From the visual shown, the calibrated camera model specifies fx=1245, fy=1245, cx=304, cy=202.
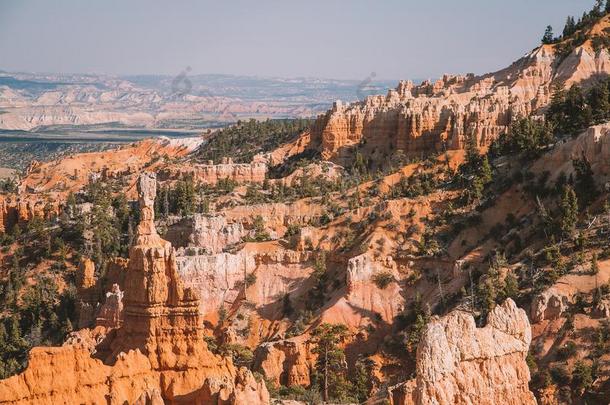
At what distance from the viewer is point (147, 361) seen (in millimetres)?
47500

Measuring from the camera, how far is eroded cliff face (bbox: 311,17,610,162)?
105938 mm

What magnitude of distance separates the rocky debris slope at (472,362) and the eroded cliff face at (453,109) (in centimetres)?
6453

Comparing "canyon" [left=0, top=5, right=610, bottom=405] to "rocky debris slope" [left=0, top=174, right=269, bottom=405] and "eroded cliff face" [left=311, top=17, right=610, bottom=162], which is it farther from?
"eroded cliff face" [left=311, top=17, right=610, bottom=162]

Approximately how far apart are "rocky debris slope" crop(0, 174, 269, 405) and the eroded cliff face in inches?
2151

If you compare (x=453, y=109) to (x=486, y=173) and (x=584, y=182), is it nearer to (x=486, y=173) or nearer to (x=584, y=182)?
(x=486, y=173)

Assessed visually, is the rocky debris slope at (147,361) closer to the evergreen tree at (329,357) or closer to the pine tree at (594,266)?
the evergreen tree at (329,357)

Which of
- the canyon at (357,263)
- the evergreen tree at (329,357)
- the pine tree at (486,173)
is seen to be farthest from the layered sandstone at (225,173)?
the evergreen tree at (329,357)

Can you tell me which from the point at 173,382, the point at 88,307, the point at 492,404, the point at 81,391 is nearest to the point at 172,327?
the point at 173,382

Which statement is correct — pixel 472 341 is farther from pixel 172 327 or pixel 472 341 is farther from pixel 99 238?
pixel 99 238

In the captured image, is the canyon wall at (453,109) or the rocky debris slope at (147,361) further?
the canyon wall at (453,109)

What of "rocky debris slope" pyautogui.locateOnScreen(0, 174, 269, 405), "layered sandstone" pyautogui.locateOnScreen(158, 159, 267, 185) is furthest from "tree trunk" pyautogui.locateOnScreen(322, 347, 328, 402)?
"layered sandstone" pyautogui.locateOnScreen(158, 159, 267, 185)

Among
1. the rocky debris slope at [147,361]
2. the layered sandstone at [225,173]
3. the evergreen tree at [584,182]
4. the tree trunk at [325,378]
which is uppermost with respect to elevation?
the evergreen tree at [584,182]

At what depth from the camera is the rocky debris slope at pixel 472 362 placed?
33750mm

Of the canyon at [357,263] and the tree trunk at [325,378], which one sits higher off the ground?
the canyon at [357,263]
